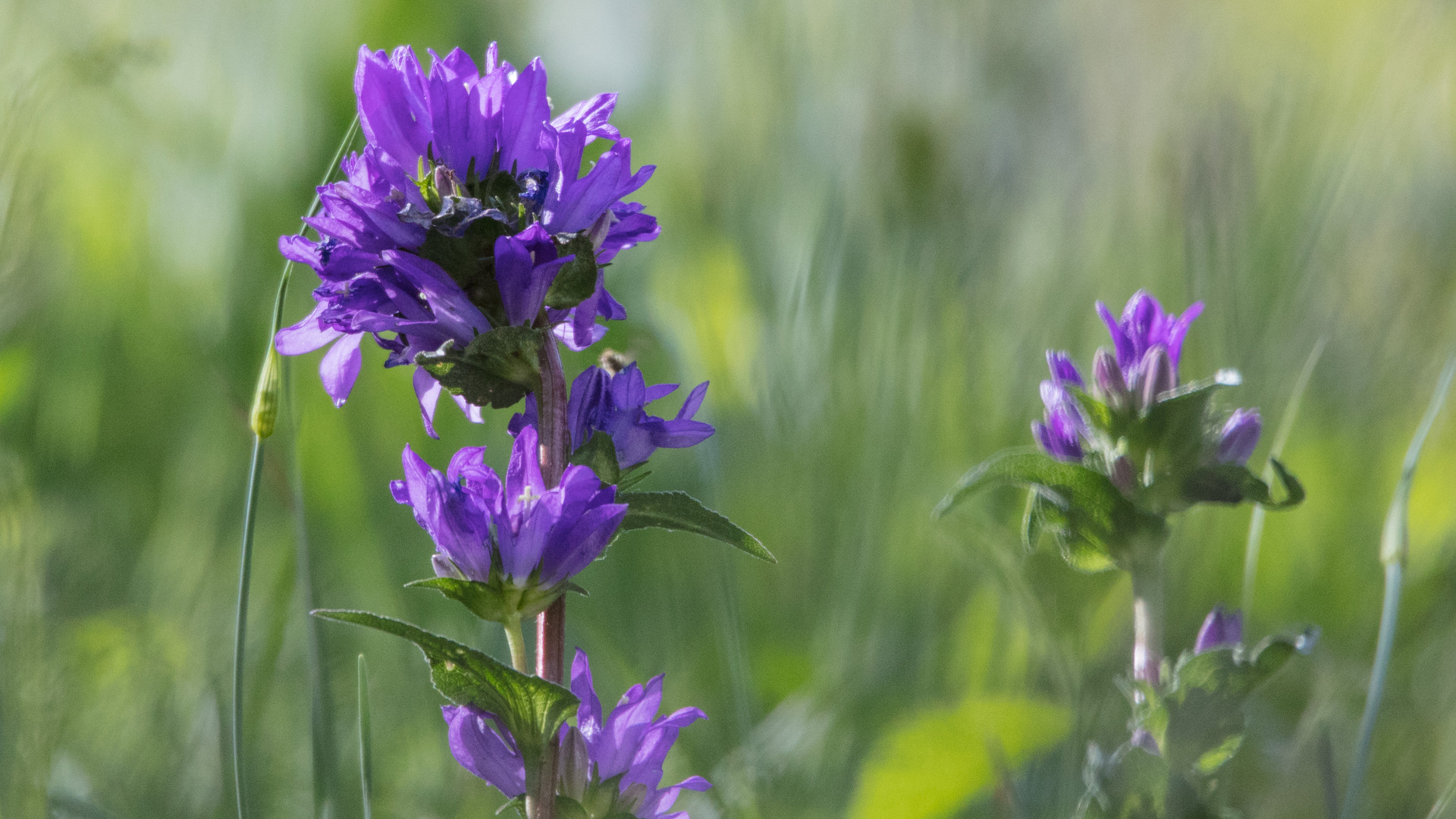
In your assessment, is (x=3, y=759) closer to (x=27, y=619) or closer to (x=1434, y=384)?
(x=27, y=619)

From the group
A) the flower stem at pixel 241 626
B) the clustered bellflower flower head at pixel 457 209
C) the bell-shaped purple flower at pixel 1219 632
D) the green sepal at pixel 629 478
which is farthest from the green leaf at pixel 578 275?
the bell-shaped purple flower at pixel 1219 632

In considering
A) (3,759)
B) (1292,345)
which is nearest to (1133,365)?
(3,759)

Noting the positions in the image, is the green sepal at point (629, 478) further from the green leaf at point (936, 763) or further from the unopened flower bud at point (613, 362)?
the green leaf at point (936, 763)

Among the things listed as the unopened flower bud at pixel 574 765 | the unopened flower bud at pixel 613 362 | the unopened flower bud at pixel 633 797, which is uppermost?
the unopened flower bud at pixel 613 362

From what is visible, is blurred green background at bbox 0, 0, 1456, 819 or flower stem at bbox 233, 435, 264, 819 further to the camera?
blurred green background at bbox 0, 0, 1456, 819

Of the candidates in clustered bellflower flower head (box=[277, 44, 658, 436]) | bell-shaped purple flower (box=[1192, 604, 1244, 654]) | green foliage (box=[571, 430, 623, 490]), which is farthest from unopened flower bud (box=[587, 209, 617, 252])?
bell-shaped purple flower (box=[1192, 604, 1244, 654])

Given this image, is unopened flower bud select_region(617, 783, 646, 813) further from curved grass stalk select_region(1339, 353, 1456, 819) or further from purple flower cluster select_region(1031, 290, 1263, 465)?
curved grass stalk select_region(1339, 353, 1456, 819)
